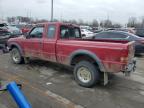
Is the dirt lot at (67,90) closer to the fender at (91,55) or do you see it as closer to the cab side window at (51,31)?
the fender at (91,55)

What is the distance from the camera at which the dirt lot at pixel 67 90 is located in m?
4.37

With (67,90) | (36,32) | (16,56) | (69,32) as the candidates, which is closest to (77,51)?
(67,90)

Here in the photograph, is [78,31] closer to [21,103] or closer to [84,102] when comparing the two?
[84,102]

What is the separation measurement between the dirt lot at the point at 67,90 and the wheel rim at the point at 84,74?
264mm

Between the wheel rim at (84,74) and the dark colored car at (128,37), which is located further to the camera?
the dark colored car at (128,37)

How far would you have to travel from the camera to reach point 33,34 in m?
7.27

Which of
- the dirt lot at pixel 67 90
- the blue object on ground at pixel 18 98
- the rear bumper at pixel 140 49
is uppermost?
the rear bumper at pixel 140 49

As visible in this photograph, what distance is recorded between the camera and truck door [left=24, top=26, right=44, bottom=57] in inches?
271

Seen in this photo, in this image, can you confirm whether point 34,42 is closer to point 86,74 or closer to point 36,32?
point 36,32

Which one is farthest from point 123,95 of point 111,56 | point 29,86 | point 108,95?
point 29,86

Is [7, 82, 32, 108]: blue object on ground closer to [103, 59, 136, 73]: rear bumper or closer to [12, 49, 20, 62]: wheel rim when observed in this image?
[103, 59, 136, 73]: rear bumper

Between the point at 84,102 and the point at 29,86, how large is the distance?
1.84 meters

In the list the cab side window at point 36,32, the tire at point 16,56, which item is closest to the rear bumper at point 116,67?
the cab side window at point 36,32

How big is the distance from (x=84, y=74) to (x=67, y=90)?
73 cm
